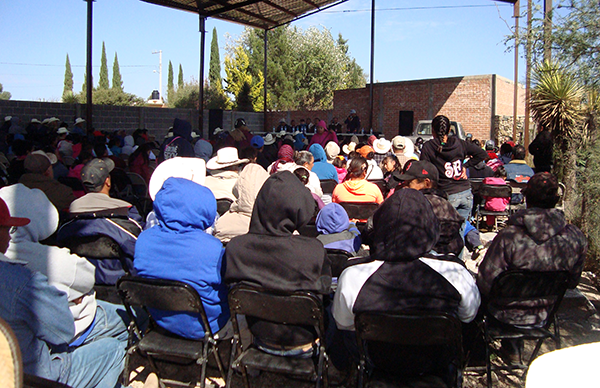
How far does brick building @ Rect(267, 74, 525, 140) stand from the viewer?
23.6 m

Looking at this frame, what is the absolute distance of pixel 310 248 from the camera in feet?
7.84

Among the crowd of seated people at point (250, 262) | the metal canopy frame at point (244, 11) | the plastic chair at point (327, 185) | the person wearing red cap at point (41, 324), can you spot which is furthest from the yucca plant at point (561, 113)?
the metal canopy frame at point (244, 11)

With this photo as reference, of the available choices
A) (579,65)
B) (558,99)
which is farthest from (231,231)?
(558,99)

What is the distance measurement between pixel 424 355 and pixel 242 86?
3688 centimetres

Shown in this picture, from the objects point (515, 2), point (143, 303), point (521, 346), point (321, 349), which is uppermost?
point (515, 2)

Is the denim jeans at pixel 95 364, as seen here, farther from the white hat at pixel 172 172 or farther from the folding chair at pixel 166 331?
the white hat at pixel 172 172

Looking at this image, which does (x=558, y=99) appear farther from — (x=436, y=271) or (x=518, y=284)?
(x=436, y=271)

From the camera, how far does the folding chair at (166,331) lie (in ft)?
7.86

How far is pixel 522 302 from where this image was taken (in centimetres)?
266

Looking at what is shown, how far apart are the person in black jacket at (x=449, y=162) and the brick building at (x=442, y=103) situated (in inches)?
751

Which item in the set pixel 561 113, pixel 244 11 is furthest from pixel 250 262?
pixel 244 11

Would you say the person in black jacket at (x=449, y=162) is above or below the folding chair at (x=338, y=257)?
above

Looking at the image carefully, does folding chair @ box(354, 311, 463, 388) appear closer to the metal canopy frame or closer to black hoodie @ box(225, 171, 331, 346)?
black hoodie @ box(225, 171, 331, 346)

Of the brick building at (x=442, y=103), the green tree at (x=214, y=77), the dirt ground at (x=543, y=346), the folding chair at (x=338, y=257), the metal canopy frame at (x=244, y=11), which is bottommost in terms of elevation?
the dirt ground at (x=543, y=346)
